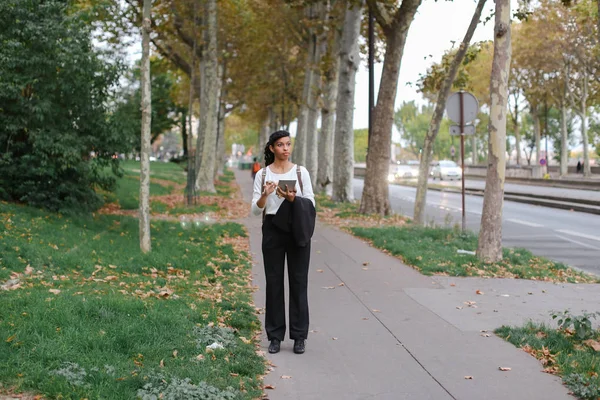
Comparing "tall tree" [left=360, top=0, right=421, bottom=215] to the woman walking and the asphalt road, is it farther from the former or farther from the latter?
the woman walking

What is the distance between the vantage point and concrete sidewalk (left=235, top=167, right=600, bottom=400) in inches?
201

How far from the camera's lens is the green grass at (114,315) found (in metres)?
4.66

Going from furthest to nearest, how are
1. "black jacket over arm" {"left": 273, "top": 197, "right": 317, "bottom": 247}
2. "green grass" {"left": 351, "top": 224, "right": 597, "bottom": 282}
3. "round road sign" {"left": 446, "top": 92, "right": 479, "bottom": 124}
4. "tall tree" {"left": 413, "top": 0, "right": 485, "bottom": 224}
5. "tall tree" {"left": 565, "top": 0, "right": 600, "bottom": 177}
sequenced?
"tall tree" {"left": 565, "top": 0, "right": 600, "bottom": 177} → "tall tree" {"left": 413, "top": 0, "right": 485, "bottom": 224} → "round road sign" {"left": 446, "top": 92, "right": 479, "bottom": 124} → "green grass" {"left": 351, "top": 224, "right": 597, "bottom": 282} → "black jacket over arm" {"left": 273, "top": 197, "right": 317, "bottom": 247}

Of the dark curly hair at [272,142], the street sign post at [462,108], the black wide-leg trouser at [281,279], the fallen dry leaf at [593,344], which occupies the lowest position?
the fallen dry leaf at [593,344]

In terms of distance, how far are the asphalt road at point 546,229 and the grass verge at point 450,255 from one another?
840mm

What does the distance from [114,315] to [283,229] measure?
5.69 feet

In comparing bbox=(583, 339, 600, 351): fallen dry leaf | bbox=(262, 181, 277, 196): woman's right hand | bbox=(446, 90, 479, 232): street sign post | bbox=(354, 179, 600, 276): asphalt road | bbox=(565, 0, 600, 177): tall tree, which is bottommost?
bbox=(354, 179, 600, 276): asphalt road

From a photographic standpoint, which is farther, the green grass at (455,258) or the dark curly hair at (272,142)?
the green grass at (455,258)

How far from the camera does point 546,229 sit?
1869cm

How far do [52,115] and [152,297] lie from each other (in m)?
7.47

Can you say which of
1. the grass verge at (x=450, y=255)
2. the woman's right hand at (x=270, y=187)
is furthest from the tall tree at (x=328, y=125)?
the woman's right hand at (x=270, y=187)

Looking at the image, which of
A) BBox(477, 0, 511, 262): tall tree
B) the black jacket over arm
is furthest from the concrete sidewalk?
BBox(477, 0, 511, 262): tall tree

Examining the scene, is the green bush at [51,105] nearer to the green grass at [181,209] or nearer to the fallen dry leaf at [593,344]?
the green grass at [181,209]

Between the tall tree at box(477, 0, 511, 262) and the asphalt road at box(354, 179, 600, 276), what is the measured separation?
187cm
